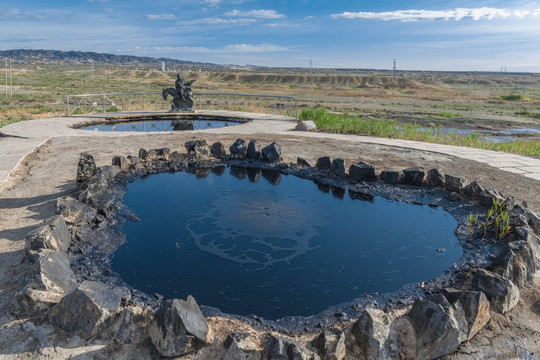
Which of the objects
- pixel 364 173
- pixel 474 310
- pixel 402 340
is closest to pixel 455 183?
pixel 364 173

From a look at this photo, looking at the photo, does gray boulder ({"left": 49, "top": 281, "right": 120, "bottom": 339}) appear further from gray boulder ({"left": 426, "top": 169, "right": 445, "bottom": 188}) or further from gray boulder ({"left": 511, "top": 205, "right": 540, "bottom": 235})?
gray boulder ({"left": 426, "top": 169, "right": 445, "bottom": 188})

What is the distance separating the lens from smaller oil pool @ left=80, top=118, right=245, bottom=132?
18234 mm

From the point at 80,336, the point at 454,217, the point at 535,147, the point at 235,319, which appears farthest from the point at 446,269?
the point at 535,147

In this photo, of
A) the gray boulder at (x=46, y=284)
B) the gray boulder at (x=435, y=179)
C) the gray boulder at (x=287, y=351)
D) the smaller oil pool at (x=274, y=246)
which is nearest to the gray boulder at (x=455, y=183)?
the gray boulder at (x=435, y=179)

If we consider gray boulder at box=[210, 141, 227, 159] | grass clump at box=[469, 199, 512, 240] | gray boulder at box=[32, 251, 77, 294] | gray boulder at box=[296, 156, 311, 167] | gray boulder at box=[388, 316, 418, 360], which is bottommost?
gray boulder at box=[388, 316, 418, 360]

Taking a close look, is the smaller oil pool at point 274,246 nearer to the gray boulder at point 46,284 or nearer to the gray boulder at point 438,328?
the gray boulder at point 46,284

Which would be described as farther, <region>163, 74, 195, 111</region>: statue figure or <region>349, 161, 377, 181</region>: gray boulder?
<region>163, 74, 195, 111</region>: statue figure

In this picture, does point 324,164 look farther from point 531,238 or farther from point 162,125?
point 162,125

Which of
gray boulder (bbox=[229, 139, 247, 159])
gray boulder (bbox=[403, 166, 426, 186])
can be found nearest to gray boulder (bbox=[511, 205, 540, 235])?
gray boulder (bbox=[403, 166, 426, 186])

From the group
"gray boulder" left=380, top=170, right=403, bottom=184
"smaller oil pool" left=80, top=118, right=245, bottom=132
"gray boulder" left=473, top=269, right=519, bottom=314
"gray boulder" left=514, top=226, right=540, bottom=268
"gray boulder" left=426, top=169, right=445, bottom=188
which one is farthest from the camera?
"smaller oil pool" left=80, top=118, right=245, bottom=132

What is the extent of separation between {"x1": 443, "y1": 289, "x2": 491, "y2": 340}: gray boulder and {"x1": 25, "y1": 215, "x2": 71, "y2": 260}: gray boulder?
15.3ft

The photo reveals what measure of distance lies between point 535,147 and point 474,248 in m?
9.24

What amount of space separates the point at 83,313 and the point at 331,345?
222cm

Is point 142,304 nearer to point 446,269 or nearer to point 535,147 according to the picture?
point 446,269
